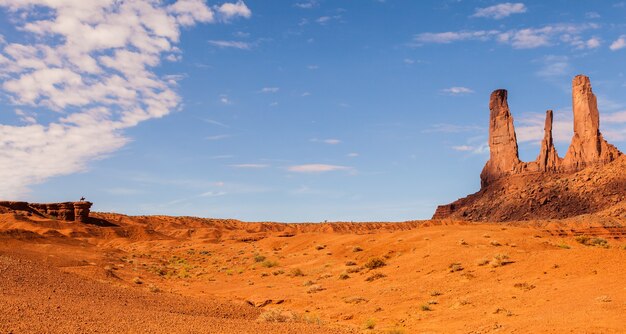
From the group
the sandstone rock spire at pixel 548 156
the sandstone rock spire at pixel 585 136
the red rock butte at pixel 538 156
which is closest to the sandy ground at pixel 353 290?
the red rock butte at pixel 538 156

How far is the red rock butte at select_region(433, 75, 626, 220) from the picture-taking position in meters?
115

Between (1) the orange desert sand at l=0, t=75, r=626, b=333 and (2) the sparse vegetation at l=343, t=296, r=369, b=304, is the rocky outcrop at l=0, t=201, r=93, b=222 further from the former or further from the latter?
(2) the sparse vegetation at l=343, t=296, r=369, b=304

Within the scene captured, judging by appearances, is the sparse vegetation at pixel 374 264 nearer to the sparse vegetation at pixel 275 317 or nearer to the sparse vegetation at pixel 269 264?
the sparse vegetation at pixel 269 264

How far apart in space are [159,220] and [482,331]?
87151mm

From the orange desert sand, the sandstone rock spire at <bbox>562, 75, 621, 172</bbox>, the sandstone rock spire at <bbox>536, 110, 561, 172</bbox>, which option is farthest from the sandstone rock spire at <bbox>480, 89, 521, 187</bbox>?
the orange desert sand

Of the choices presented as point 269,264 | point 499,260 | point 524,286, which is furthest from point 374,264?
point 269,264

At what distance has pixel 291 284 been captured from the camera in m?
28.1

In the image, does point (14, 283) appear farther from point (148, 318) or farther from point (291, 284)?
point (291, 284)

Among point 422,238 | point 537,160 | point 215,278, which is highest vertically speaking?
point 537,160

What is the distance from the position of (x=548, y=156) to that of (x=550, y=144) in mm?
3216

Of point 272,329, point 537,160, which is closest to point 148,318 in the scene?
point 272,329

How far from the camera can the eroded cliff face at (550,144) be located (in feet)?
381

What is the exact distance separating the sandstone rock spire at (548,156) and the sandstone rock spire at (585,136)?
→ 272 centimetres

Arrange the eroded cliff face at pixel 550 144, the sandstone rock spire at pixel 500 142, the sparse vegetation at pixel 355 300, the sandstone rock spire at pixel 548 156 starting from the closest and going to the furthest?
the sparse vegetation at pixel 355 300
the eroded cliff face at pixel 550 144
the sandstone rock spire at pixel 548 156
the sandstone rock spire at pixel 500 142
